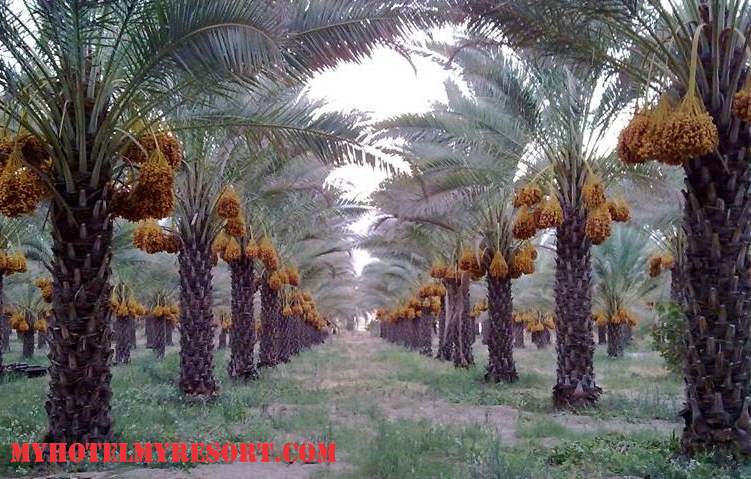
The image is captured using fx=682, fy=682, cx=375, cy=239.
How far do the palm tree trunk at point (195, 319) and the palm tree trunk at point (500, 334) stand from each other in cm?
677

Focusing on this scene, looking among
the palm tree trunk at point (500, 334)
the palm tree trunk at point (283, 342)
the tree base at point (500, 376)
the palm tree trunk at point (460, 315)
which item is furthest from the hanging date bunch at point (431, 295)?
the tree base at point (500, 376)

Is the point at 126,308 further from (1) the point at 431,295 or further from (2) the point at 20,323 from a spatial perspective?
(1) the point at 431,295

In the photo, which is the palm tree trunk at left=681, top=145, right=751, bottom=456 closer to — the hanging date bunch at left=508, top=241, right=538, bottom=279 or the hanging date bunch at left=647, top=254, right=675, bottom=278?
the hanging date bunch at left=508, top=241, right=538, bottom=279

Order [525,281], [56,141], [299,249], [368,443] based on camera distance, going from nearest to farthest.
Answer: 1. [56,141]
2. [368,443]
3. [299,249]
4. [525,281]

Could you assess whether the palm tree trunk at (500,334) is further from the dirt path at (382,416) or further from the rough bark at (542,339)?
the rough bark at (542,339)

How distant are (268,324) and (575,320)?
11383 mm

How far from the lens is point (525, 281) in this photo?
33.0 m

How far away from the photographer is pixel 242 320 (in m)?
16.2

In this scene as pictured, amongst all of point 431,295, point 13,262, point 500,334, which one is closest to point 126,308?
point 431,295

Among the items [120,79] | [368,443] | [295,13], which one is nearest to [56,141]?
[120,79]

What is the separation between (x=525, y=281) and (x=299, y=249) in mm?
12863

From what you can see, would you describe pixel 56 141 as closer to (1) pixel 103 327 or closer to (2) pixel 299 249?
(1) pixel 103 327

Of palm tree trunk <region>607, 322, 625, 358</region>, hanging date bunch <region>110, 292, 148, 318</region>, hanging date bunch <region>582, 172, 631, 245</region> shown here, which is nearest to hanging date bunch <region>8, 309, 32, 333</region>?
hanging date bunch <region>110, 292, 148, 318</region>

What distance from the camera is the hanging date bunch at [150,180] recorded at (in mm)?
5980
